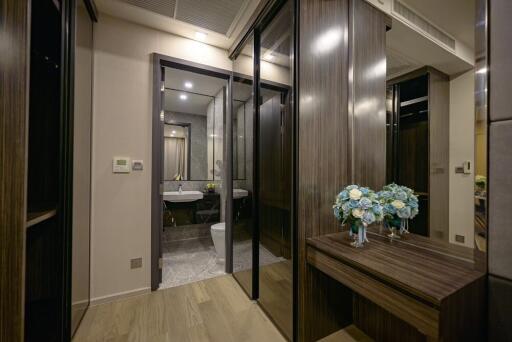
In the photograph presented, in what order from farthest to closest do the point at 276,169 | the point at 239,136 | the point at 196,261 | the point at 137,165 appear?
the point at 196,261 → the point at 239,136 → the point at 137,165 → the point at 276,169

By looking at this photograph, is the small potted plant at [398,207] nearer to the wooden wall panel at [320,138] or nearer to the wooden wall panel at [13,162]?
the wooden wall panel at [320,138]

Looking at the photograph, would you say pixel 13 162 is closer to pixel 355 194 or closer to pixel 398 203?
pixel 355 194

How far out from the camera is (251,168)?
2076 mm

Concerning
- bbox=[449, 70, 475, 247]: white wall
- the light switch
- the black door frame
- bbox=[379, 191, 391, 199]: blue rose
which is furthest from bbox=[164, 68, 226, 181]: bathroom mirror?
bbox=[449, 70, 475, 247]: white wall

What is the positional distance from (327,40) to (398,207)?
1.33 metres

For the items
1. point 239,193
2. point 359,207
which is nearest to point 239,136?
point 239,193

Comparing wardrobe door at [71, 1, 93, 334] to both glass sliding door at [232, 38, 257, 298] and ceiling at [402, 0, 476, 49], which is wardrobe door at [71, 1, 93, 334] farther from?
ceiling at [402, 0, 476, 49]

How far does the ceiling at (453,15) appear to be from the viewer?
40.7 inches

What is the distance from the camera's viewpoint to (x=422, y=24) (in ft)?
4.21

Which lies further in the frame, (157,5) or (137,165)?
(137,165)

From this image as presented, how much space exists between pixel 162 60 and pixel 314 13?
160 centimetres

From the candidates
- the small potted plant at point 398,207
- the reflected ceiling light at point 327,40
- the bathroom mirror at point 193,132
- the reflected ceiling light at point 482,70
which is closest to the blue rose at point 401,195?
the small potted plant at point 398,207

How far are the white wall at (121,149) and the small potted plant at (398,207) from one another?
85.1 inches

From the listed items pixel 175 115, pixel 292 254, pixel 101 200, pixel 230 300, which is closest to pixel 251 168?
pixel 292 254
